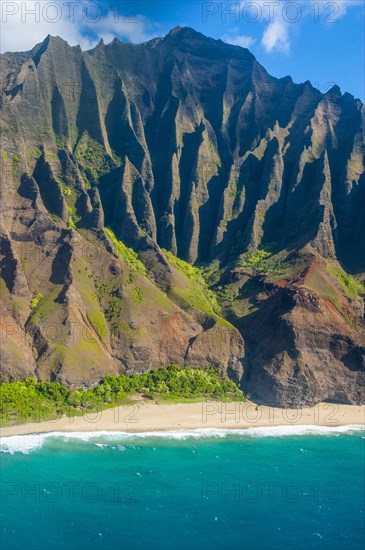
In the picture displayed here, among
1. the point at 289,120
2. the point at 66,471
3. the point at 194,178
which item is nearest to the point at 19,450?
the point at 66,471

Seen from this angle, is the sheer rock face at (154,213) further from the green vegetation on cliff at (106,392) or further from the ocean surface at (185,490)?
the ocean surface at (185,490)

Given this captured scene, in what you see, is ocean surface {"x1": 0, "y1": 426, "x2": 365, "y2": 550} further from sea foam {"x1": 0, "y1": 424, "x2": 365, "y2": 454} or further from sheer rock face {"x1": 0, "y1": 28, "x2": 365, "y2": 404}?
sheer rock face {"x1": 0, "y1": 28, "x2": 365, "y2": 404}

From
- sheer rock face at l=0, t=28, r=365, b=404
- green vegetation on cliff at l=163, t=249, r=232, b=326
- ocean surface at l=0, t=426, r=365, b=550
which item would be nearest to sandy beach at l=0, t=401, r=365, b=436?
ocean surface at l=0, t=426, r=365, b=550

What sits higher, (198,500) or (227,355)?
(227,355)

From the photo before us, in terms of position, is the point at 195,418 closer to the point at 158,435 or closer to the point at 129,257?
the point at 158,435

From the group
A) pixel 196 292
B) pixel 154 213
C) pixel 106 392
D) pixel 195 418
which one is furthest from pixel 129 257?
pixel 195 418

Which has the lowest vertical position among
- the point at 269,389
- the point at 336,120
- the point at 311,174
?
the point at 269,389

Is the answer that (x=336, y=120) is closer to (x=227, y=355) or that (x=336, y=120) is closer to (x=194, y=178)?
(x=194, y=178)
